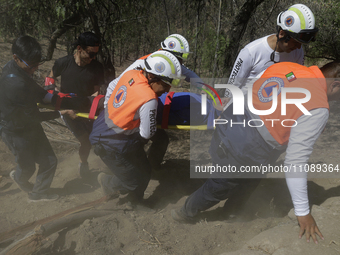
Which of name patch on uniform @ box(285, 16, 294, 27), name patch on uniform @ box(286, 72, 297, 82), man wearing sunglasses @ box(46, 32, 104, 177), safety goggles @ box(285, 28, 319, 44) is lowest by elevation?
man wearing sunglasses @ box(46, 32, 104, 177)

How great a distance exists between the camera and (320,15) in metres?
8.95

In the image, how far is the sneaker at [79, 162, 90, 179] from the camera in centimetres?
439

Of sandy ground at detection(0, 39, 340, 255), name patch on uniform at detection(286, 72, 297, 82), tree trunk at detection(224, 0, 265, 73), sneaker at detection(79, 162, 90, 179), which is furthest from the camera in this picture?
tree trunk at detection(224, 0, 265, 73)

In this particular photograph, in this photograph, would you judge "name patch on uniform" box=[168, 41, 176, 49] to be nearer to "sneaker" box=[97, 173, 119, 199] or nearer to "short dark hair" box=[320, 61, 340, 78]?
"sneaker" box=[97, 173, 119, 199]

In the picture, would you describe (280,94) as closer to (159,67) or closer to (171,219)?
(159,67)

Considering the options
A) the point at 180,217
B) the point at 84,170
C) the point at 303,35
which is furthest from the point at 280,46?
the point at 84,170

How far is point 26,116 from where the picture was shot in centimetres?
319

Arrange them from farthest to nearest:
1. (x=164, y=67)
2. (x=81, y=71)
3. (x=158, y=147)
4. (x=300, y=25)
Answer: (x=158, y=147), (x=81, y=71), (x=300, y=25), (x=164, y=67)

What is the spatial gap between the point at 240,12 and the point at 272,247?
3769mm

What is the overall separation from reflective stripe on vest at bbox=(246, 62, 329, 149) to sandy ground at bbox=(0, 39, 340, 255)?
2.83 feet

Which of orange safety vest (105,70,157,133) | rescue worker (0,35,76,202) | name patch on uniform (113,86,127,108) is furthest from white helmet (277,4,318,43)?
rescue worker (0,35,76,202)

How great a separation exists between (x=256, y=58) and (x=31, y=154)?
3008 millimetres

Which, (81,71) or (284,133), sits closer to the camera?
(284,133)

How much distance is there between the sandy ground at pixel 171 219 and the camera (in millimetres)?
2486
